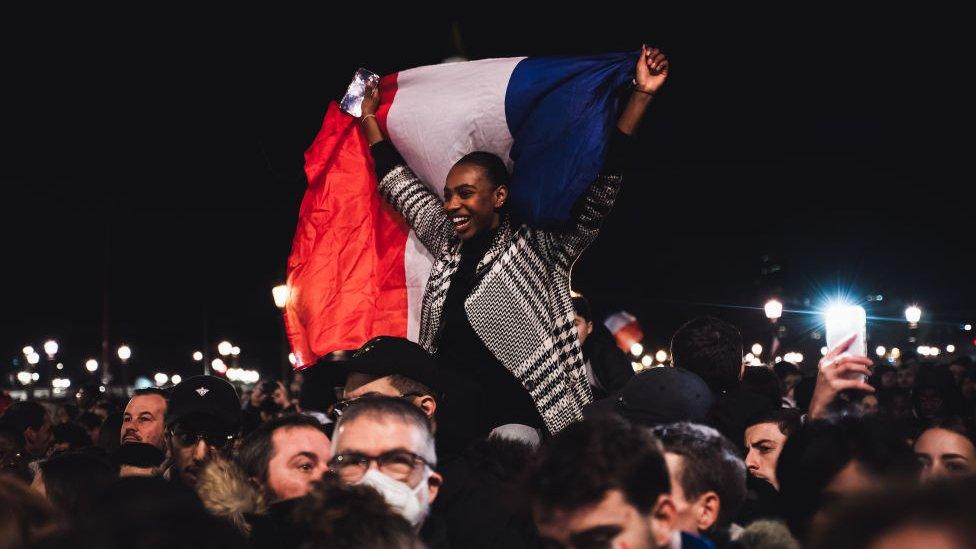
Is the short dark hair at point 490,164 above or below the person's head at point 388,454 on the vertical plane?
above

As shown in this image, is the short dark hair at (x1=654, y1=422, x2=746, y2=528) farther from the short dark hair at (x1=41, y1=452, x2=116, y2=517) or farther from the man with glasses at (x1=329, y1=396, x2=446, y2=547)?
the short dark hair at (x1=41, y1=452, x2=116, y2=517)

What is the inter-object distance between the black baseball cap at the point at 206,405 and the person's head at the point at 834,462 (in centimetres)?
326

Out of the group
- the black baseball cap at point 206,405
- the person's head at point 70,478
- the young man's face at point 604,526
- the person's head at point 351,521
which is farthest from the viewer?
the black baseball cap at point 206,405

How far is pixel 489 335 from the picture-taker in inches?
207

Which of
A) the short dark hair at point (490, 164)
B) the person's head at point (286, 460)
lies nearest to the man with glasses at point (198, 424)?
the person's head at point (286, 460)

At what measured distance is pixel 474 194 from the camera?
5.35m

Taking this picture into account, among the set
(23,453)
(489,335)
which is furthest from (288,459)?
(23,453)

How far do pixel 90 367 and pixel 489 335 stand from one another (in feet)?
211

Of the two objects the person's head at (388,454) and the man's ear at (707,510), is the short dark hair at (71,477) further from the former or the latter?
the man's ear at (707,510)

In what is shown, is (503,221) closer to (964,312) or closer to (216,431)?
(216,431)

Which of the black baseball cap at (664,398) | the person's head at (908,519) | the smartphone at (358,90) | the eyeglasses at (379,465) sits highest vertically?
the smartphone at (358,90)

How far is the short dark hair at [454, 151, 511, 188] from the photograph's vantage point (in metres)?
5.43

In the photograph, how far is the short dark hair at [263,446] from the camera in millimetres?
4645

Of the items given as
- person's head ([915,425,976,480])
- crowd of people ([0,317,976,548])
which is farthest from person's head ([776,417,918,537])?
person's head ([915,425,976,480])
